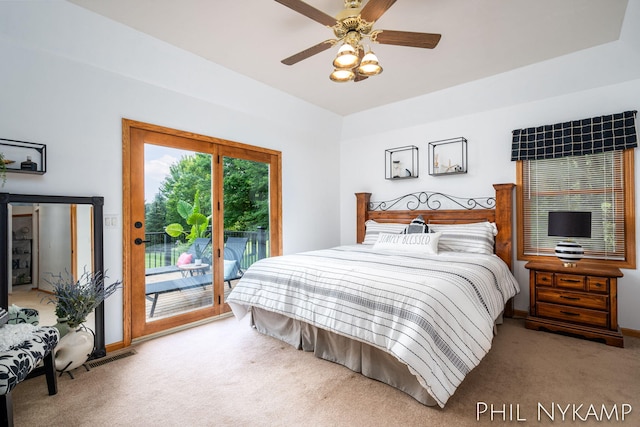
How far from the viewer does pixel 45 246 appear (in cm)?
253

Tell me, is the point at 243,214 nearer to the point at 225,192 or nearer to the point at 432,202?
the point at 225,192

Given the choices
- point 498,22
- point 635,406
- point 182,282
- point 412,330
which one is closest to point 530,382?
point 635,406

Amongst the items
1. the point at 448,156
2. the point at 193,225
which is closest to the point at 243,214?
the point at 193,225

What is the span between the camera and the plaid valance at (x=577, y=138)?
3.06 m

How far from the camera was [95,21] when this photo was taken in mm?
2602

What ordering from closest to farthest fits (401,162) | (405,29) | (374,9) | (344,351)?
(374,9), (344,351), (405,29), (401,162)

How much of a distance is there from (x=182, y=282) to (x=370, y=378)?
2.26 m

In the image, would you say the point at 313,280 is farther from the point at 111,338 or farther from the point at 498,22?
the point at 498,22

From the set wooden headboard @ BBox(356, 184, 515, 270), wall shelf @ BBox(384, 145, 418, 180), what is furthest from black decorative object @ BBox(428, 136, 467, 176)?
wooden headboard @ BBox(356, 184, 515, 270)

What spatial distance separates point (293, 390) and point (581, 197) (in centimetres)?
349

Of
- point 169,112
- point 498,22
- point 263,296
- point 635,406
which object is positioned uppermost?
point 498,22

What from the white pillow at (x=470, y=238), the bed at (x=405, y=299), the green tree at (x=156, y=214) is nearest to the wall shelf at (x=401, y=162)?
the bed at (x=405, y=299)

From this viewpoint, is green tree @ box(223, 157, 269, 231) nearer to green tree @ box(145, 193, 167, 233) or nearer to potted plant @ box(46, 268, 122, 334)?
green tree @ box(145, 193, 167, 233)

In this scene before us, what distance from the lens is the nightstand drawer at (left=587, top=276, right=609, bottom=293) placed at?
2881mm
